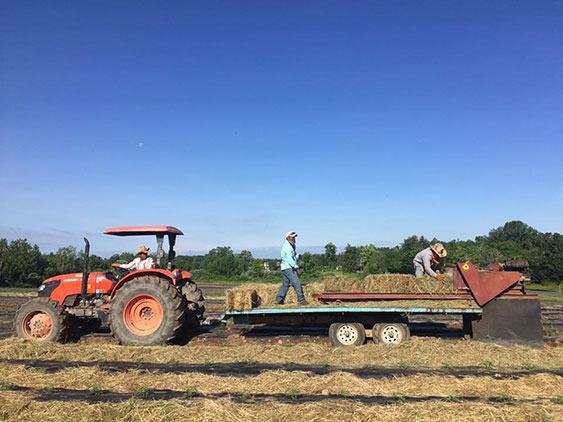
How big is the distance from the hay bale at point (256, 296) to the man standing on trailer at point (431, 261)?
98.9 inches

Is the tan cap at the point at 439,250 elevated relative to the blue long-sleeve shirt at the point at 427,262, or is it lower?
elevated

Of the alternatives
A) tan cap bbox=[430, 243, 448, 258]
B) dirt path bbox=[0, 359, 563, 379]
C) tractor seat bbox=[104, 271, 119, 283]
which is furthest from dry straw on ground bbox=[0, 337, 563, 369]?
tan cap bbox=[430, 243, 448, 258]

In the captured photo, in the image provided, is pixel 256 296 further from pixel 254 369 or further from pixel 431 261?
pixel 431 261

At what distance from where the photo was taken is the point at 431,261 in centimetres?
878

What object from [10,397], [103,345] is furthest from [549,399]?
[103,345]

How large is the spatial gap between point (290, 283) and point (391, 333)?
8.17 ft

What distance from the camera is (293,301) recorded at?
8844 mm

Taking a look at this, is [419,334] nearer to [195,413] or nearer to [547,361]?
[547,361]

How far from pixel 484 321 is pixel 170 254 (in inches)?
280

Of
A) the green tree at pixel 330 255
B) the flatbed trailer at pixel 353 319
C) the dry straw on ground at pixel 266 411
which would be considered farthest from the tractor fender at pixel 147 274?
the green tree at pixel 330 255

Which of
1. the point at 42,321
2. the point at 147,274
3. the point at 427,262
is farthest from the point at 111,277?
the point at 427,262

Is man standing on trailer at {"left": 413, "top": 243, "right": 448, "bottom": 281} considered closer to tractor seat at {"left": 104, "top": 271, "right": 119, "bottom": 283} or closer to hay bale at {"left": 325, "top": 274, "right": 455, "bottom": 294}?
hay bale at {"left": 325, "top": 274, "right": 455, "bottom": 294}

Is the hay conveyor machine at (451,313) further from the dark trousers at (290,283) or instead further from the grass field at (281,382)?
the dark trousers at (290,283)

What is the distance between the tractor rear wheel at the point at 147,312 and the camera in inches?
285
